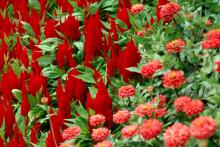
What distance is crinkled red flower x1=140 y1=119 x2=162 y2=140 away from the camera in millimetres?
2184

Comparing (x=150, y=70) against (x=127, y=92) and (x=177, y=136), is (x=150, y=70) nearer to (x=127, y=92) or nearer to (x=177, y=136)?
(x=127, y=92)

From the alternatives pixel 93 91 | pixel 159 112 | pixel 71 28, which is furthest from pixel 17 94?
pixel 159 112

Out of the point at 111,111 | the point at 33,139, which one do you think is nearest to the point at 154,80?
the point at 111,111

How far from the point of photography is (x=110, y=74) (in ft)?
11.3

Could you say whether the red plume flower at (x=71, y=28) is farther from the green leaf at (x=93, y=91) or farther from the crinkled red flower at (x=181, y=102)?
the crinkled red flower at (x=181, y=102)

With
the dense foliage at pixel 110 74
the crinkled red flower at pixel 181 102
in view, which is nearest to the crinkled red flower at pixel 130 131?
the dense foliage at pixel 110 74

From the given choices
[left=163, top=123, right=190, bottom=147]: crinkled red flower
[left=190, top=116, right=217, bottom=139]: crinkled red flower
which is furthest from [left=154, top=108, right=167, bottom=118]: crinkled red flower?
[left=190, top=116, right=217, bottom=139]: crinkled red flower

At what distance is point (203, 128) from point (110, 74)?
1.61 m

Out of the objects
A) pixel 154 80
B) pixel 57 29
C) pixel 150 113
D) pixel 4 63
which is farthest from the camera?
pixel 57 29

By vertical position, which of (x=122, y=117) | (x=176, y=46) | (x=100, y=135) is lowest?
(x=100, y=135)

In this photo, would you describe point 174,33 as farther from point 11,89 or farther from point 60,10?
point 60,10

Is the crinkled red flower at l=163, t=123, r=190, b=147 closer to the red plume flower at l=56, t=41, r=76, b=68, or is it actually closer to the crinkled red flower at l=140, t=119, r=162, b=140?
the crinkled red flower at l=140, t=119, r=162, b=140

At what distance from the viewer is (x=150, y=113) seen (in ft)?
7.90

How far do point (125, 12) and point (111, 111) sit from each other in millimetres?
1128
